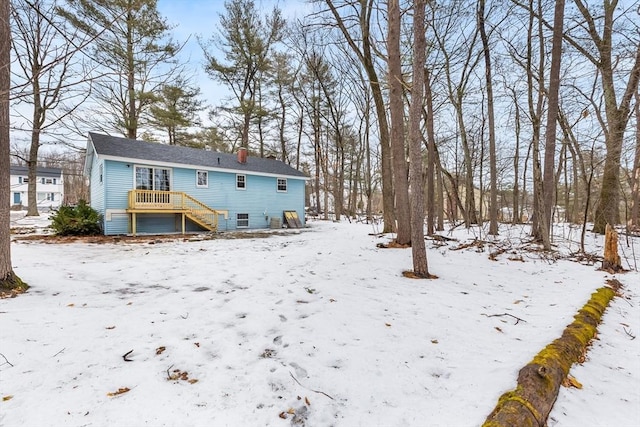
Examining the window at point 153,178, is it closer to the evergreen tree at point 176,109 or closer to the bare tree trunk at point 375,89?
the evergreen tree at point 176,109

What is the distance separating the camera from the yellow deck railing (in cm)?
1134

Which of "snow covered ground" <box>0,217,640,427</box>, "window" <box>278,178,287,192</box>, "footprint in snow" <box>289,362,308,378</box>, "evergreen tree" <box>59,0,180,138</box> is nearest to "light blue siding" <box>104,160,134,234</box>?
"evergreen tree" <box>59,0,180,138</box>

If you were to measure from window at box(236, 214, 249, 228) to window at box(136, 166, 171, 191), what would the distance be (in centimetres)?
358

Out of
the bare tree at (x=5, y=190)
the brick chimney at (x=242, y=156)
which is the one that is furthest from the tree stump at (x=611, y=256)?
the brick chimney at (x=242, y=156)

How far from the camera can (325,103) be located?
20.6 m

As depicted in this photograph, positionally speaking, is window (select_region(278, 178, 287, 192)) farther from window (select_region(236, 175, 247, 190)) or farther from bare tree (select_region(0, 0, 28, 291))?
bare tree (select_region(0, 0, 28, 291))

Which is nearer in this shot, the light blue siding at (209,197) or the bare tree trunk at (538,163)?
the bare tree trunk at (538,163)

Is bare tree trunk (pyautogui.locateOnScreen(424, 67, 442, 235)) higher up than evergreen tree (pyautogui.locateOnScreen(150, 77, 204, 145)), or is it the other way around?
evergreen tree (pyautogui.locateOnScreen(150, 77, 204, 145))

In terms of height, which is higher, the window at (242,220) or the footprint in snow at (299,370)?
the window at (242,220)

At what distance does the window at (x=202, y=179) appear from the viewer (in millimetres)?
13566

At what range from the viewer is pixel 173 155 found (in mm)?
13219

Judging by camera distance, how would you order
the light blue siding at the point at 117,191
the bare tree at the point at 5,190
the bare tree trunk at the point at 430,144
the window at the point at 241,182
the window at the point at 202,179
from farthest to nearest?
the window at the point at 241,182 → the window at the point at 202,179 → the light blue siding at the point at 117,191 → the bare tree trunk at the point at 430,144 → the bare tree at the point at 5,190

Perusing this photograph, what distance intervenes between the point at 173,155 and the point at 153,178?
60.0 inches

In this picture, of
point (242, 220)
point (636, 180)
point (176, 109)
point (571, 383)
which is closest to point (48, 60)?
point (571, 383)
